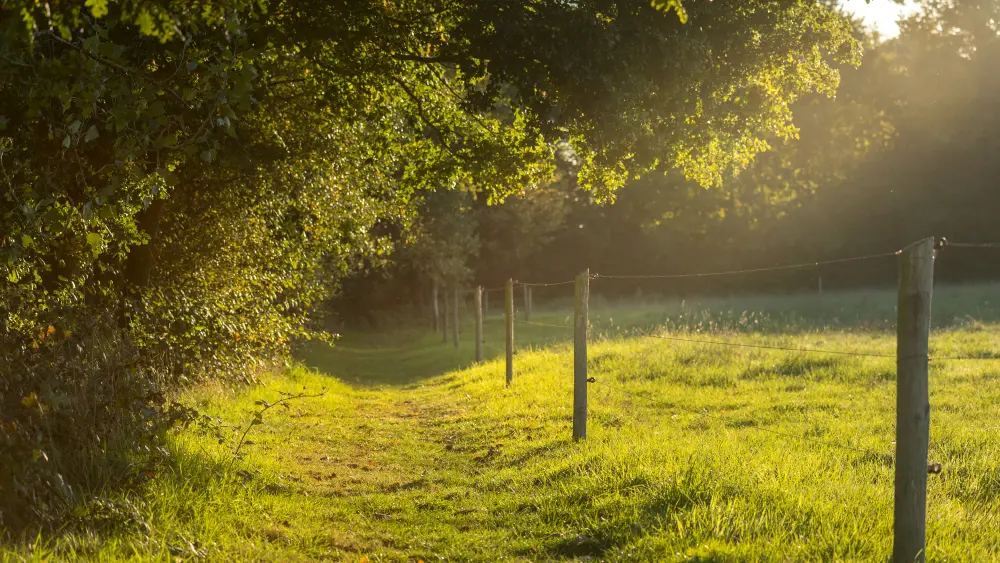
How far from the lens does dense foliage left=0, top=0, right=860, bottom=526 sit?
595 centimetres

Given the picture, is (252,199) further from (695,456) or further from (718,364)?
(718,364)

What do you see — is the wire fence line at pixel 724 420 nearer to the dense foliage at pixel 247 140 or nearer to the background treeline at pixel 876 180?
the dense foliage at pixel 247 140

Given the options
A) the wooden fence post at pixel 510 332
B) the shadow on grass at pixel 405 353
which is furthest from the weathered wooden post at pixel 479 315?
the wooden fence post at pixel 510 332

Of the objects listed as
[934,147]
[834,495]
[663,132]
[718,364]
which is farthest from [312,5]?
[934,147]

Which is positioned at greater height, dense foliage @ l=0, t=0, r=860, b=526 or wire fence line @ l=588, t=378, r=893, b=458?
dense foliage @ l=0, t=0, r=860, b=526

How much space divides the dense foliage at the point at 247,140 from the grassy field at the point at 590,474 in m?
0.85

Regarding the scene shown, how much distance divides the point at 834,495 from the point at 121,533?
518 centimetres

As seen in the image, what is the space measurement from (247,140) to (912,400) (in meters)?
9.50

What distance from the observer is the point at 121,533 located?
574 cm

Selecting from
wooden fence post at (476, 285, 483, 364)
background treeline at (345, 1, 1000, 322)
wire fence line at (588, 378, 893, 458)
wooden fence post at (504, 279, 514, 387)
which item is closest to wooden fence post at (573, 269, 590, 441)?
wire fence line at (588, 378, 893, 458)

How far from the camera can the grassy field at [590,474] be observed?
5.86 m

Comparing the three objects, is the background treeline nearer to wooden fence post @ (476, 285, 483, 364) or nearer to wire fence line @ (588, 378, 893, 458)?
wooden fence post @ (476, 285, 483, 364)

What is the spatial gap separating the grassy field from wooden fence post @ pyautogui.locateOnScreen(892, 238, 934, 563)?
317mm

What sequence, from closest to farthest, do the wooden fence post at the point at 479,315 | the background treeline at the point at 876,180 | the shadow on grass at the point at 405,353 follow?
the wooden fence post at the point at 479,315 → the shadow on grass at the point at 405,353 → the background treeline at the point at 876,180
